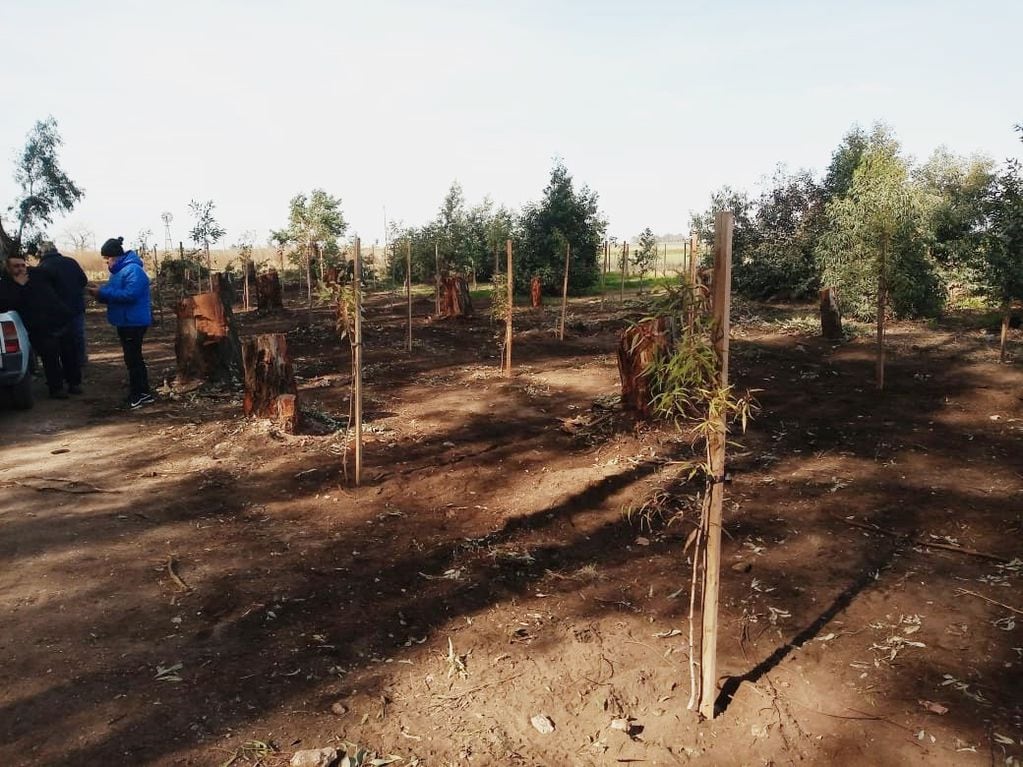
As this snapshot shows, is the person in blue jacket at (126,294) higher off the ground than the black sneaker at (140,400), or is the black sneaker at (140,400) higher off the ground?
the person in blue jacket at (126,294)

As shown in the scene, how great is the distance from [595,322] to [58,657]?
14344mm

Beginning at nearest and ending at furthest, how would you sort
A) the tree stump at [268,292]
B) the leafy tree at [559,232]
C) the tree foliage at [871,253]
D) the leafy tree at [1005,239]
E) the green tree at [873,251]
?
the leafy tree at [1005,239]
the green tree at [873,251]
the tree foliage at [871,253]
the tree stump at [268,292]
the leafy tree at [559,232]

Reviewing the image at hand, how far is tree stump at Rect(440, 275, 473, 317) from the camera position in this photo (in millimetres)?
18078

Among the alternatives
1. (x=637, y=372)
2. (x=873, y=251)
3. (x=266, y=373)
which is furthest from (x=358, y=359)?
(x=873, y=251)

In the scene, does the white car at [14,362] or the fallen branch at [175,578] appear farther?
the white car at [14,362]

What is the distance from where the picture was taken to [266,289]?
19812mm

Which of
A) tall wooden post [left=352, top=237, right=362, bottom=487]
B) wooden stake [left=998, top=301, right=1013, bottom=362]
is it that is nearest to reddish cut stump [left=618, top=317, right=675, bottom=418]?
tall wooden post [left=352, top=237, right=362, bottom=487]

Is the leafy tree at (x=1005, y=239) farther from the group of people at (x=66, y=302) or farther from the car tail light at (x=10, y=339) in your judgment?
the car tail light at (x=10, y=339)

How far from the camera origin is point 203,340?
363 inches

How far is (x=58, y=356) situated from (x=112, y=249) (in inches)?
66.0

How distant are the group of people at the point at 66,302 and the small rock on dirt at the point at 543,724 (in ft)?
23.4

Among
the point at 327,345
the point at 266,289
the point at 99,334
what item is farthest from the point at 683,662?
the point at 266,289

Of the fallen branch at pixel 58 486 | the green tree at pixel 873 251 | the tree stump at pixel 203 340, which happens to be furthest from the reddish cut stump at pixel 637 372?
the green tree at pixel 873 251

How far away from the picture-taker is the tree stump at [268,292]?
19719 mm
